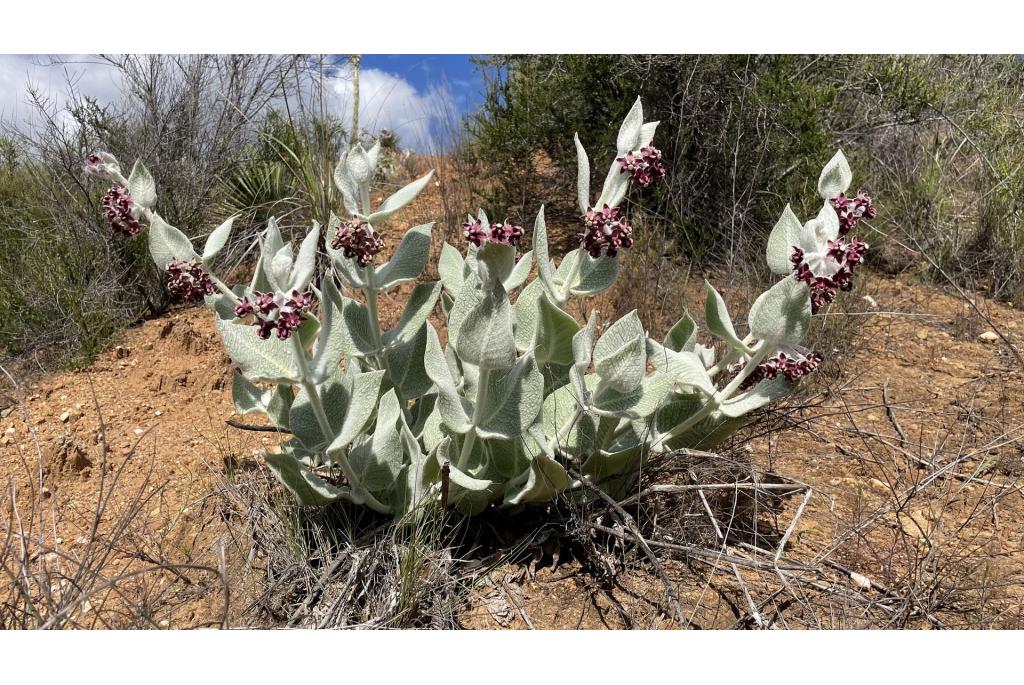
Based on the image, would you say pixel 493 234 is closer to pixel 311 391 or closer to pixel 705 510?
pixel 311 391

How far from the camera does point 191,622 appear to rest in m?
1.71

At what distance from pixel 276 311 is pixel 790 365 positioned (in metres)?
1.08

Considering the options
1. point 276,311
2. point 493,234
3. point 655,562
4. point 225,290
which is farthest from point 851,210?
point 225,290

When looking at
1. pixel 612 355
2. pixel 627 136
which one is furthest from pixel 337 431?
pixel 627 136

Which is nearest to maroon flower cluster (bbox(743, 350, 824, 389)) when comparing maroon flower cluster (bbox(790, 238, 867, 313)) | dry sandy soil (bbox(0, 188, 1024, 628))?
maroon flower cluster (bbox(790, 238, 867, 313))

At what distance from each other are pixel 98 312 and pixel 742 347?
3381 millimetres

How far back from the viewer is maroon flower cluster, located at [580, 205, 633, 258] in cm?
150

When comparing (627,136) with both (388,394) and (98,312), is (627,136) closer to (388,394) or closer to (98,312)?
(388,394)

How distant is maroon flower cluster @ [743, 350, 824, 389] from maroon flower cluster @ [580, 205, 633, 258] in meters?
0.43

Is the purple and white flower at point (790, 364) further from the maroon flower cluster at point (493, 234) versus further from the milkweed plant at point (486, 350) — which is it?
the maroon flower cluster at point (493, 234)

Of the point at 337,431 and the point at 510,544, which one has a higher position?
the point at 337,431

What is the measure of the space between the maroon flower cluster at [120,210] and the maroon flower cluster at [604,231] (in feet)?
3.28

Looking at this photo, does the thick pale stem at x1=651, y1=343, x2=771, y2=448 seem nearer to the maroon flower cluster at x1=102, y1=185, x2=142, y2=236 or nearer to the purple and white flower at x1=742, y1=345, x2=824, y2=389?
the purple and white flower at x1=742, y1=345, x2=824, y2=389

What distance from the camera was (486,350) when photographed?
138cm
